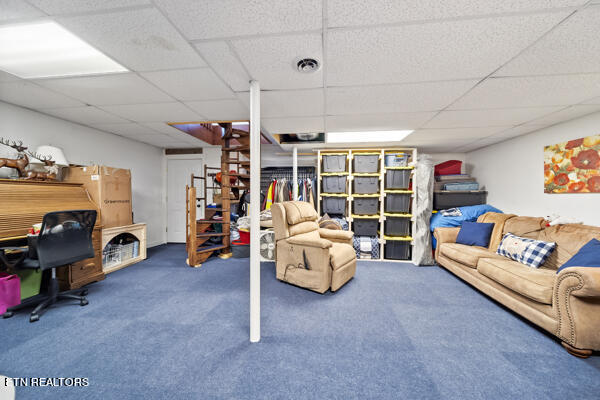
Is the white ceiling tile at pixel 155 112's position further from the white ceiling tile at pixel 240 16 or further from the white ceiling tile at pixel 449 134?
the white ceiling tile at pixel 449 134

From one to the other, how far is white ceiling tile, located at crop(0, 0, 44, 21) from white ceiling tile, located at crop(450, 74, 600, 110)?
3.09 metres

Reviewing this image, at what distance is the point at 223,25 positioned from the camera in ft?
3.91

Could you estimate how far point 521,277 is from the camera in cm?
193

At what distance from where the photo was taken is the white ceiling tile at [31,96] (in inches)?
78.6

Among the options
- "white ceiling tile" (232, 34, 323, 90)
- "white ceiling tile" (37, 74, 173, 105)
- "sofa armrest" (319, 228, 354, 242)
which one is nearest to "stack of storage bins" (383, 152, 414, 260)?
"sofa armrest" (319, 228, 354, 242)

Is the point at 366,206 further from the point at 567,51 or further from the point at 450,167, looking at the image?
the point at 567,51

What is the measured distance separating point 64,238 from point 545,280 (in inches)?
179

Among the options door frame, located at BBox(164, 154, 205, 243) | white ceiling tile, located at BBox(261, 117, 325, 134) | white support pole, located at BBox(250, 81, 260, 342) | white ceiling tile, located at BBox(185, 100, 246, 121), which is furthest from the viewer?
door frame, located at BBox(164, 154, 205, 243)

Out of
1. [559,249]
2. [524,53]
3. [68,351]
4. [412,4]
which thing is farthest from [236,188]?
[559,249]

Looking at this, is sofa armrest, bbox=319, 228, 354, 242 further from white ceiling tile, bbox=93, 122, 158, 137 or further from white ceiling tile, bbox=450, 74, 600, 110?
white ceiling tile, bbox=93, 122, 158, 137

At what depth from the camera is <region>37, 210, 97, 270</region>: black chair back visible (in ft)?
6.35

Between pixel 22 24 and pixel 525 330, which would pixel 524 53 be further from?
pixel 22 24

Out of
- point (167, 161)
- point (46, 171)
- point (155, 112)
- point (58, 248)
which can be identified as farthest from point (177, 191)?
point (58, 248)

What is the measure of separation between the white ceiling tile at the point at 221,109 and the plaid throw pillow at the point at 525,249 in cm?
363
